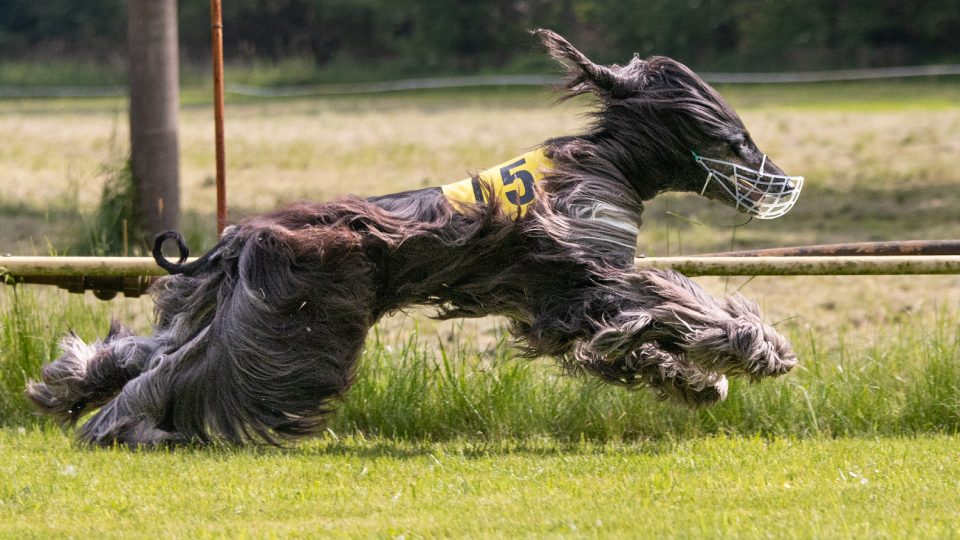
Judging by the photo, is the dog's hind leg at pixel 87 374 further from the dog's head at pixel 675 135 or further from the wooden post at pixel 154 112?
the wooden post at pixel 154 112

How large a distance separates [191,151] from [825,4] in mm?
17898

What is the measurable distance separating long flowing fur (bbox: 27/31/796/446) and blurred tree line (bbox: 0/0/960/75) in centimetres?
2357

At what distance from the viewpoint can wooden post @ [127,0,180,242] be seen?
6.94 meters

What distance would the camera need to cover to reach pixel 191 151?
51.1ft

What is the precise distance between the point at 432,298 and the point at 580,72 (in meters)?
0.93

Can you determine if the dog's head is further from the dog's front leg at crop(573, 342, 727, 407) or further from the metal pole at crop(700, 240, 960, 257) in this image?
the metal pole at crop(700, 240, 960, 257)

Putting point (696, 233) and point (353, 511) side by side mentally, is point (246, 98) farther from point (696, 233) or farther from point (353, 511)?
point (353, 511)

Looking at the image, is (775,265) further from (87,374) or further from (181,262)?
(87,374)

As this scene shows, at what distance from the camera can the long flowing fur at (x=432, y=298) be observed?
447 cm

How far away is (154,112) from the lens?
7.06 meters

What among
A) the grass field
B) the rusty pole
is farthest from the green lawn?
the rusty pole

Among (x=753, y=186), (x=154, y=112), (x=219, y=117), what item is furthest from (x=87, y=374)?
(x=154, y=112)

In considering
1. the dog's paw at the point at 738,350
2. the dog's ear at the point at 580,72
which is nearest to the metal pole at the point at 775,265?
the dog's paw at the point at 738,350

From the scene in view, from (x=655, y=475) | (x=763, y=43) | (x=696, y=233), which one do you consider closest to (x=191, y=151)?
(x=696, y=233)
